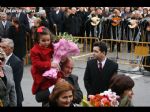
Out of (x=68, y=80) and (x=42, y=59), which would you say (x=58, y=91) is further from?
(x=42, y=59)

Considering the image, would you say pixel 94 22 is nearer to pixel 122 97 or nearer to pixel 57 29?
pixel 57 29

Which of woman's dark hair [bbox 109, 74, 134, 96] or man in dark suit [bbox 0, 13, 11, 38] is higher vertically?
man in dark suit [bbox 0, 13, 11, 38]

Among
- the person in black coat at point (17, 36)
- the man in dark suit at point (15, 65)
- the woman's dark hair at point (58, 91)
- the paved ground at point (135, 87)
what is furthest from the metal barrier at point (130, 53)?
the woman's dark hair at point (58, 91)

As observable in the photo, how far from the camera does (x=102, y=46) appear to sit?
23.2 ft

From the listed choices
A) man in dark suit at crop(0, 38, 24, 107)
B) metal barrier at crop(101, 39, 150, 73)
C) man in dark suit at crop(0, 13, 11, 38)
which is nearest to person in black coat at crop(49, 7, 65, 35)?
metal barrier at crop(101, 39, 150, 73)

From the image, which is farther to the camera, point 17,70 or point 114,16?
point 114,16

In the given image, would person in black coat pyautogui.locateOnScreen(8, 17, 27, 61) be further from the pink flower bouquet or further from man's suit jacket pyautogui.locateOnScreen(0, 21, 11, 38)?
the pink flower bouquet

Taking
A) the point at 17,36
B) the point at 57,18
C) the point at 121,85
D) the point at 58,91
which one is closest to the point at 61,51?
the point at 121,85

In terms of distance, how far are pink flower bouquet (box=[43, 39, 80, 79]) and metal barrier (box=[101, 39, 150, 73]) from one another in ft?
25.4

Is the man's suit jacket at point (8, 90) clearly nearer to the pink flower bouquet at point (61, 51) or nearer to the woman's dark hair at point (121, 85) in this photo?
the pink flower bouquet at point (61, 51)

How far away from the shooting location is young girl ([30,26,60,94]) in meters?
6.12
